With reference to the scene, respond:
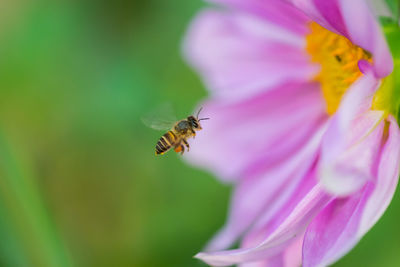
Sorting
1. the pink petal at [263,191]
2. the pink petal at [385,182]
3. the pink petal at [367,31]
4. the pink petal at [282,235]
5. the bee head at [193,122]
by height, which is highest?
the bee head at [193,122]

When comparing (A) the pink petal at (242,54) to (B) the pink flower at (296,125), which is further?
(A) the pink petal at (242,54)

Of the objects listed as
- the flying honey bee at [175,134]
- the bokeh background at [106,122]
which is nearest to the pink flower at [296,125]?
the flying honey bee at [175,134]

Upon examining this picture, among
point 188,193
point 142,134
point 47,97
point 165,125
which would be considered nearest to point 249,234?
point 165,125

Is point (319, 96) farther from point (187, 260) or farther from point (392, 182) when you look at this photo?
point (187, 260)

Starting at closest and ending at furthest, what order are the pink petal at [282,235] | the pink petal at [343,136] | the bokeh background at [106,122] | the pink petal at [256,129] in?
the pink petal at [343,136]
the pink petal at [282,235]
the pink petal at [256,129]
the bokeh background at [106,122]

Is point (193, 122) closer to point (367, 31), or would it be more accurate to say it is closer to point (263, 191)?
point (263, 191)

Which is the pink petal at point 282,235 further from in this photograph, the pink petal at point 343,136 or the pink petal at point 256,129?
the pink petal at point 256,129

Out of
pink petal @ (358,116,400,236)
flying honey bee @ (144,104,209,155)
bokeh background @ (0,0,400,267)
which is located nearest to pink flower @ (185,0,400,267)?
pink petal @ (358,116,400,236)
